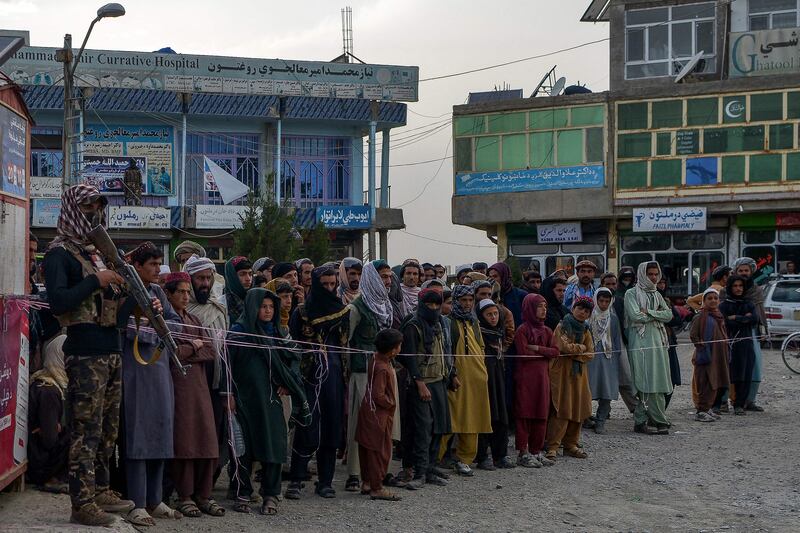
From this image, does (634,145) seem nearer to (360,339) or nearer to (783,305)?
(783,305)

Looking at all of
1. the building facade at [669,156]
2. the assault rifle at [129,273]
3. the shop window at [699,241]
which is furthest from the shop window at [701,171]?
the assault rifle at [129,273]

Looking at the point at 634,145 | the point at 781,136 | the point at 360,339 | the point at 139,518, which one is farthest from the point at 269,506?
the point at 634,145

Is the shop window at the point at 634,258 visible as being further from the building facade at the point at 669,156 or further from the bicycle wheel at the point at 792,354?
the bicycle wheel at the point at 792,354

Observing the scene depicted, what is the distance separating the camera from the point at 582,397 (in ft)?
32.7

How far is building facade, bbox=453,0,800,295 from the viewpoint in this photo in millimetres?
29328

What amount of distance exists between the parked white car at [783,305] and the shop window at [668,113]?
32.4 feet

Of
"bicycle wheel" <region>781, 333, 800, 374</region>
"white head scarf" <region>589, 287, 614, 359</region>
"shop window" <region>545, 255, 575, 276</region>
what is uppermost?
"shop window" <region>545, 255, 575, 276</region>

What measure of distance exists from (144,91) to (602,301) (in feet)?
74.0

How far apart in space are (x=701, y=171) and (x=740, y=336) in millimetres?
17794

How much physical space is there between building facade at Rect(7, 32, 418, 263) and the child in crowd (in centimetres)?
2362

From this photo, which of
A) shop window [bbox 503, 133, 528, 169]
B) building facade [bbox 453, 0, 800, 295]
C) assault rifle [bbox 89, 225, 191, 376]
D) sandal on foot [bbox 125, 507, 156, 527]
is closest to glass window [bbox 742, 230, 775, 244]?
building facade [bbox 453, 0, 800, 295]

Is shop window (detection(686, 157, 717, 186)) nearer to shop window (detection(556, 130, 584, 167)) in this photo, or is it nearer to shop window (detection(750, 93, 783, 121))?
shop window (detection(750, 93, 783, 121))

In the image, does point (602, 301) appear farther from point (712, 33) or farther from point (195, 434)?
point (712, 33)

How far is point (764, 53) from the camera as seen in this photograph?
99.5ft
